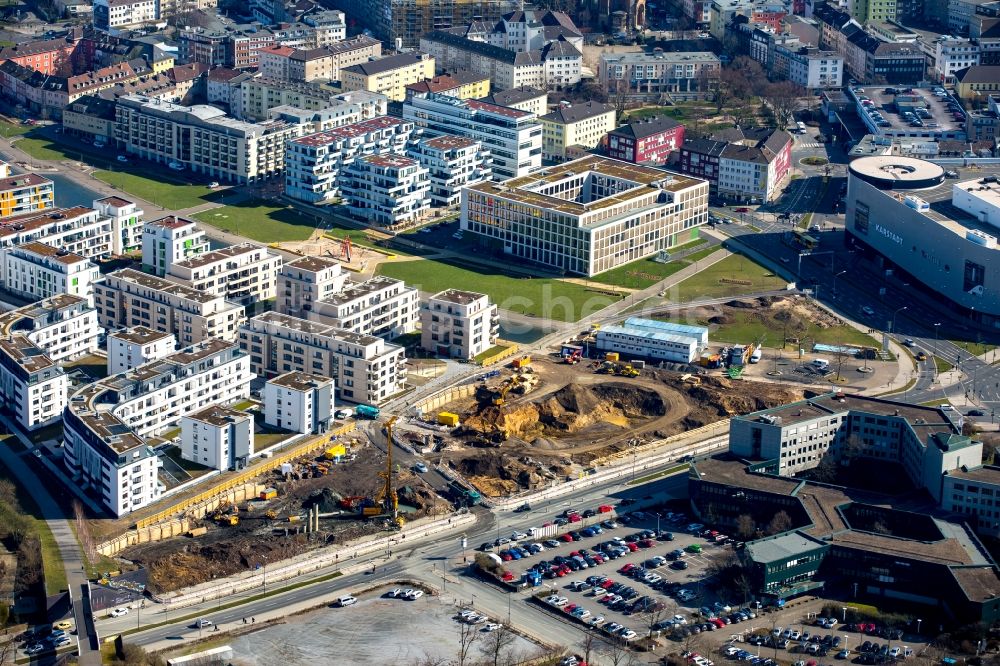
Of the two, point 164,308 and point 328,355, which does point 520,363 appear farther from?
point 164,308

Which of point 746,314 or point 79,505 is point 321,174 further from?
point 79,505

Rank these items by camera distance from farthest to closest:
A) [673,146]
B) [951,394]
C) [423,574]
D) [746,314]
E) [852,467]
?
[673,146], [746,314], [951,394], [852,467], [423,574]

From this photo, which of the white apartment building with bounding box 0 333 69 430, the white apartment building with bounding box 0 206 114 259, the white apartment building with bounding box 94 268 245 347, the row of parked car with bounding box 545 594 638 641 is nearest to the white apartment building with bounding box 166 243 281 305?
the white apartment building with bounding box 94 268 245 347

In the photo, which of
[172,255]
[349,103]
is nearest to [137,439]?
[172,255]

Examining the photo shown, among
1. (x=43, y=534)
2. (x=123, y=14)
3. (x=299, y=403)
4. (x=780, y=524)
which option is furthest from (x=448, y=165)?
(x=43, y=534)

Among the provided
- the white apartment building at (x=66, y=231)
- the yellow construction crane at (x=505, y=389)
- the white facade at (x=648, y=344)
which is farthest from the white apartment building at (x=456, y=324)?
the white apartment building at (x=66, y=231)

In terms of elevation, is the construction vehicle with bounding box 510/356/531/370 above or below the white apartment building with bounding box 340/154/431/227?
below

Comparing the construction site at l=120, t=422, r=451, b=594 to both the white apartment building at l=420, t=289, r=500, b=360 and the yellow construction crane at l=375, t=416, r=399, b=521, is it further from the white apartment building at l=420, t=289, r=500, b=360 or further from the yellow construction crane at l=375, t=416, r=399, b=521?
the white apartment building at l=420, t=289, r=500, b=360
